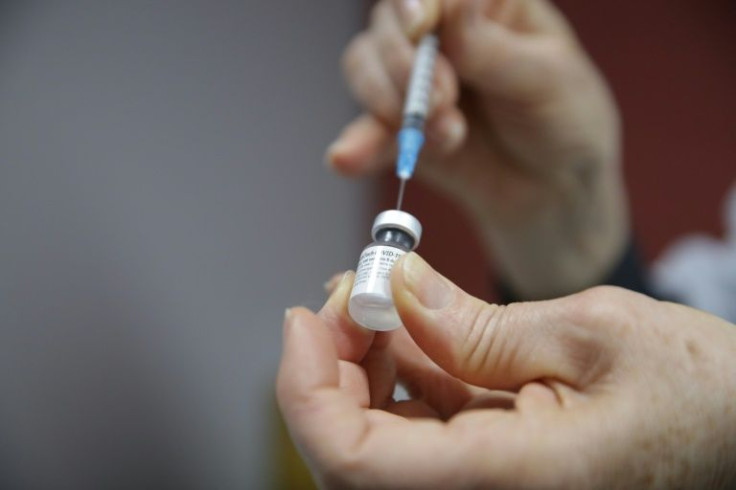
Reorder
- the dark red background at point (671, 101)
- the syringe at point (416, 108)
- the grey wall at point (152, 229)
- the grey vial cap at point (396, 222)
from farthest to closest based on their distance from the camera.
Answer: the dark red background at point (671, 101), the grey wall at point (152, 229), the syringe at point (416, 108), the grey vial cap at point (396, 222)

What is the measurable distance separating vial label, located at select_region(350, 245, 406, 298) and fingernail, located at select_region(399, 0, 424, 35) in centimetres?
49

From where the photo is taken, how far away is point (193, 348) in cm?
137

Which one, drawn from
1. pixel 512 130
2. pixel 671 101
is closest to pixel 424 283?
pixel 512 130

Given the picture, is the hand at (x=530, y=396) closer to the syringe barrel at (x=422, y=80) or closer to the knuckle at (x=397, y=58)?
the syringe barrel at (x=422, y=80)

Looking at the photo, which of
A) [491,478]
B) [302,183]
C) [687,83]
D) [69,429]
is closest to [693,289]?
[687,83]

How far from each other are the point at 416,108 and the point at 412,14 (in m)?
0.15

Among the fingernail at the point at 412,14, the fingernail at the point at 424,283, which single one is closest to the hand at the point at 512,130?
the fingernail at the point at 412,14

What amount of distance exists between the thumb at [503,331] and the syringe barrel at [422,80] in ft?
1.33

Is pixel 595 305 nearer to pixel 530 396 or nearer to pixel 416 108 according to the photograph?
pixel 530 396

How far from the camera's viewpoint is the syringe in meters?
0.72

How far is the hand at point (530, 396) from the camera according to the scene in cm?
40

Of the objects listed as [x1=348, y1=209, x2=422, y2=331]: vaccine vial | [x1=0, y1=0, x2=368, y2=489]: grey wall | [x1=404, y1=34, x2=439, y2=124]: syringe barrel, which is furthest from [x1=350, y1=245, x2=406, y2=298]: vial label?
[x1=0, y1=0, x2=368, y2=489]: grey wall

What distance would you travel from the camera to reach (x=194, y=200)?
1399 mm

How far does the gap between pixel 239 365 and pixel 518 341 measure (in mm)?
1151
